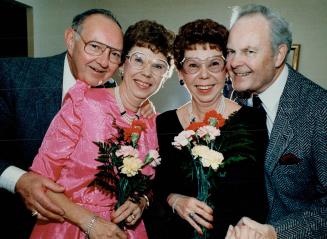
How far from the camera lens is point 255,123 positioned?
66.3 inches

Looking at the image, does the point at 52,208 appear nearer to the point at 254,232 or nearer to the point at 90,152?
the point at 90,152

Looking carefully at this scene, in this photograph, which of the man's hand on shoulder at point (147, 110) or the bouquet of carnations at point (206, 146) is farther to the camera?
the man's hand on shoulder at point (147, 110)

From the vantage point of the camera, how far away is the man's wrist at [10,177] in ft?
4.81

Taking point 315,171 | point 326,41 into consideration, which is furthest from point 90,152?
point 326,41

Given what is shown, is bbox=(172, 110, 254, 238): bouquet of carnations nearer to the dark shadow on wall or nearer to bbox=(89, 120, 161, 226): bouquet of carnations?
bbox=(89, 120, 161, 226): bouquet of carnations

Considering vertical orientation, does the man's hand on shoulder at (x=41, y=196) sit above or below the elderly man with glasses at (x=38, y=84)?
below

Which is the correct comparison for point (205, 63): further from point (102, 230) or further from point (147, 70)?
point (102, 230)

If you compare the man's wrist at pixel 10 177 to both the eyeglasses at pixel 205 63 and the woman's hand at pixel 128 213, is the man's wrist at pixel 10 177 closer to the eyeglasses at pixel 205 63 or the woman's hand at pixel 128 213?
the woman's hand at pixel 128 213

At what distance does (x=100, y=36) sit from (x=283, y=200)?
1433 millimetres

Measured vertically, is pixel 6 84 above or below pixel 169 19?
below

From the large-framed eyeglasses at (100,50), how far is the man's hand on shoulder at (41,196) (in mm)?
845

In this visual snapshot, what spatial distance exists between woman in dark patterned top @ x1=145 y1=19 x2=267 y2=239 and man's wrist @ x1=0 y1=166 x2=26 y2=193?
0.75 m

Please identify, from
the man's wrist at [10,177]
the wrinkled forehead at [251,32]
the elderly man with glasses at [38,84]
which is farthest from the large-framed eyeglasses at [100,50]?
the man's wrist at [10,177]

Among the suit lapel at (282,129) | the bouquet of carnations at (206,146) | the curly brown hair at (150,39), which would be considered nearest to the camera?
the bouquet of carnations at (206,146)
